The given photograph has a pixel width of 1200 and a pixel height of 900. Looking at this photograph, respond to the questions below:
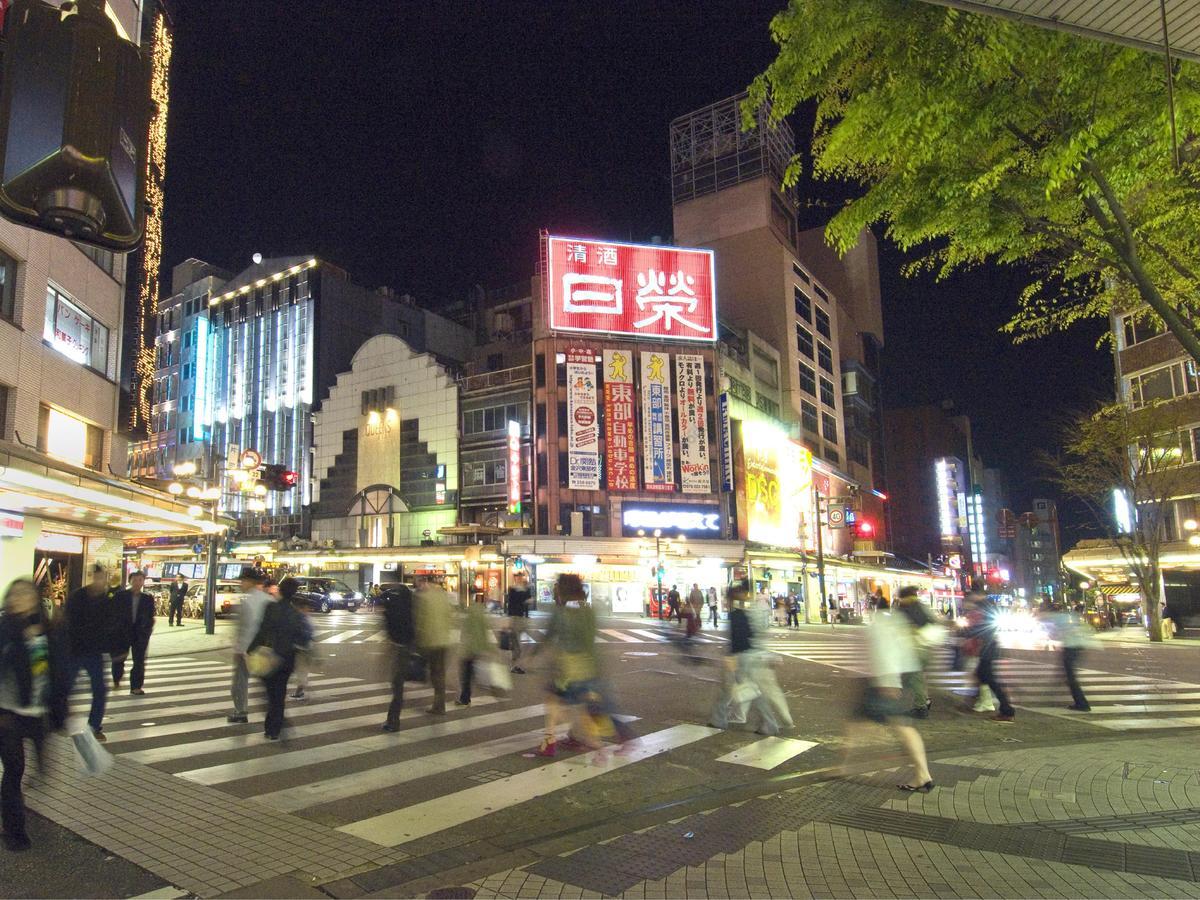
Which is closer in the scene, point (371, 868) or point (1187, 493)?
point (371, 868)

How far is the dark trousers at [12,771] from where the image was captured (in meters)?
5.15

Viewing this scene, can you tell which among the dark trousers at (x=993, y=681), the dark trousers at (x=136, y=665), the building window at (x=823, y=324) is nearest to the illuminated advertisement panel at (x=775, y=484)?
the building window at (x=823, y=324)

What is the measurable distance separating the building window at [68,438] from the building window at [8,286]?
2699 millimetres

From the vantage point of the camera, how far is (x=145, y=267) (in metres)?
27.2

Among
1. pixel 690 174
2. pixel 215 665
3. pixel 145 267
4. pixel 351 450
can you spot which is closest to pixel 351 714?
pixel 215 665

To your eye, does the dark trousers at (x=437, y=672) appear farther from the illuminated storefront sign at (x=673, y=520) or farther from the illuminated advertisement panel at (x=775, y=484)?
the illuminated advertisement panel at (x=775, y=484)

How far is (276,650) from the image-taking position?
836 centimetres

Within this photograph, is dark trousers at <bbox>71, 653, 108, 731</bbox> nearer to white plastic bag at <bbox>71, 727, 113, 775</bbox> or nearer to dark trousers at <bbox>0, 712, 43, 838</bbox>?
white plastic bag at <bbox>71, 727, 113, 775</bbox>

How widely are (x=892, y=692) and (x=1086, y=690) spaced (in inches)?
402

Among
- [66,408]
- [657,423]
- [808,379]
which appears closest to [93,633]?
[66,408]

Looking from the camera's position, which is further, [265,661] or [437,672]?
[437,672]

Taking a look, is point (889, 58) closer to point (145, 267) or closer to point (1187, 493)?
point (145, 267)

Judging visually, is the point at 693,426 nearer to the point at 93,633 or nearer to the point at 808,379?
the point at 808,379

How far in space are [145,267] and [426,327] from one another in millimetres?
50268
